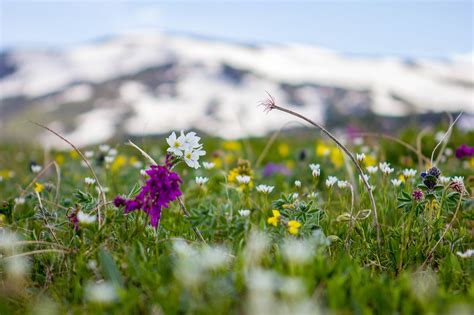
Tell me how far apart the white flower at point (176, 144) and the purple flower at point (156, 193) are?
18 centimetres

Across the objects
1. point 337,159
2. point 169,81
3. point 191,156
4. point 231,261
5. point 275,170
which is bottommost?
point 169,81

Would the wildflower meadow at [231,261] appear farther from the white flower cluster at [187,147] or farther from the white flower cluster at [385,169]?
the white flower cluster at [385,169]

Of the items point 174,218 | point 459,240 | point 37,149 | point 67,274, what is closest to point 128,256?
point 67,274

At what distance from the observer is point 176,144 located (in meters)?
2.64

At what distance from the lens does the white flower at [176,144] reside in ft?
8.52

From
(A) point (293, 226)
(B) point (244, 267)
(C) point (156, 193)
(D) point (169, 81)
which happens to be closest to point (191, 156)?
(C) point (156, 193)

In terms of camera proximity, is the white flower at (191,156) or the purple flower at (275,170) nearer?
the white flower at (191,156)

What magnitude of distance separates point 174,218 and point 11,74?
155767 millimetres

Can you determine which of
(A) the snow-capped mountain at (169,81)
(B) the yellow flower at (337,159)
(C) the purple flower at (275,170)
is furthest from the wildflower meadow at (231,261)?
(A) the snow-capped mountain at (169,81)

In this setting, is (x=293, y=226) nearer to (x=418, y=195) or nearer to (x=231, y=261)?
(x=231, y=261)

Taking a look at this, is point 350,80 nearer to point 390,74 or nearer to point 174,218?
point 390,74

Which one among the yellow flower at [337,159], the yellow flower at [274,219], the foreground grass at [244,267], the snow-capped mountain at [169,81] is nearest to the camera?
the foreground grass at [244,267]

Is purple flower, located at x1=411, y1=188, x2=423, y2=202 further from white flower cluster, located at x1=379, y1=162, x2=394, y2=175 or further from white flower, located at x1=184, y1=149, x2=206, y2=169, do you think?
white flower, located at x1=184, y1=149, x2=206, y2=169

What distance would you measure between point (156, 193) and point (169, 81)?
438 feet
